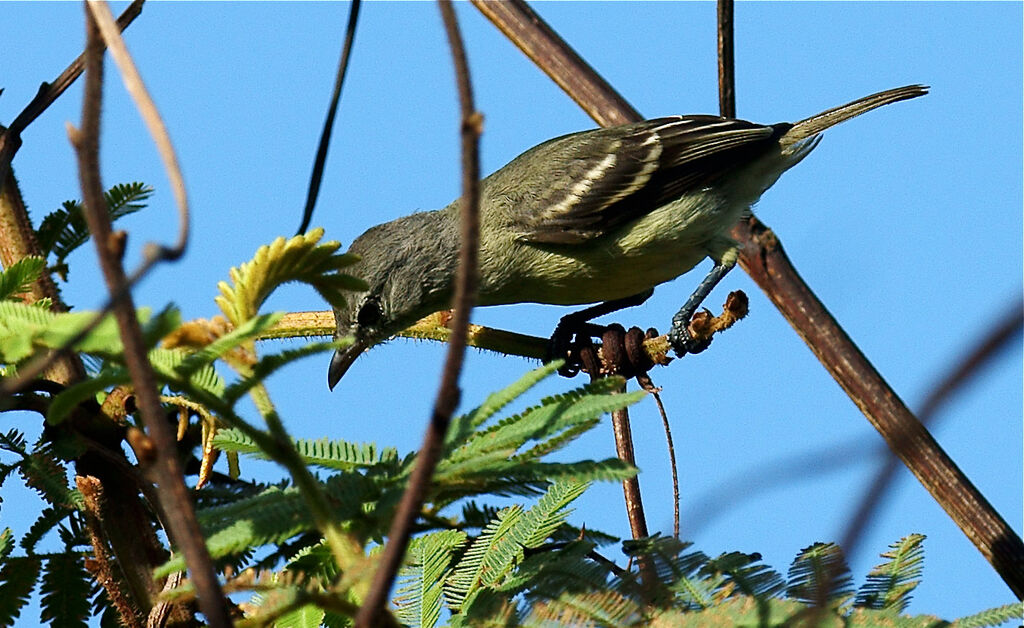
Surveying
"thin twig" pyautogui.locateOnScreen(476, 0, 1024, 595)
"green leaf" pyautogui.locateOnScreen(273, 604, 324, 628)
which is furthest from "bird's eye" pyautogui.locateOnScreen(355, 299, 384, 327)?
"green leaf" pyautogui.locateOnScreen(273, 604, 324, 628)

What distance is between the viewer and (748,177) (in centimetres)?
641

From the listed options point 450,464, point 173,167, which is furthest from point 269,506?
point 173,167

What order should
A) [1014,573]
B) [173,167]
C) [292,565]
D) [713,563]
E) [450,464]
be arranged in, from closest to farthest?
[173,167], [450,464], [713,563], [292,565], [1014,573]

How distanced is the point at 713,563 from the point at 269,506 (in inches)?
35.4

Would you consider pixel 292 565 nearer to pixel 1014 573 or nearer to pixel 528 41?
pixel 1014 573

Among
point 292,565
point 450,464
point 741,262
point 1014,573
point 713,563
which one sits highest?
point 741,262

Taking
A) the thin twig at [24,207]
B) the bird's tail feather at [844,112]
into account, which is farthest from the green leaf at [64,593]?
the bird's tail feather at [844,112]

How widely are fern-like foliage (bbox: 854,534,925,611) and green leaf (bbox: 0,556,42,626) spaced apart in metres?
2.07

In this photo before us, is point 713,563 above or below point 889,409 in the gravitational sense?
below

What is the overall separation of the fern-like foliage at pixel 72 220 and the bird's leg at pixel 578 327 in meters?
1.56

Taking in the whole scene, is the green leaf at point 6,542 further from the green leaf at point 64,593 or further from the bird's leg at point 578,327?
the bird's leg at point 578,327

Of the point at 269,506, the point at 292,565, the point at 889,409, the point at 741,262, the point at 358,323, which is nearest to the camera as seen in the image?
the point at 269,506

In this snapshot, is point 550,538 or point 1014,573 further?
point 1014,573

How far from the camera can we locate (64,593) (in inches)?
114
